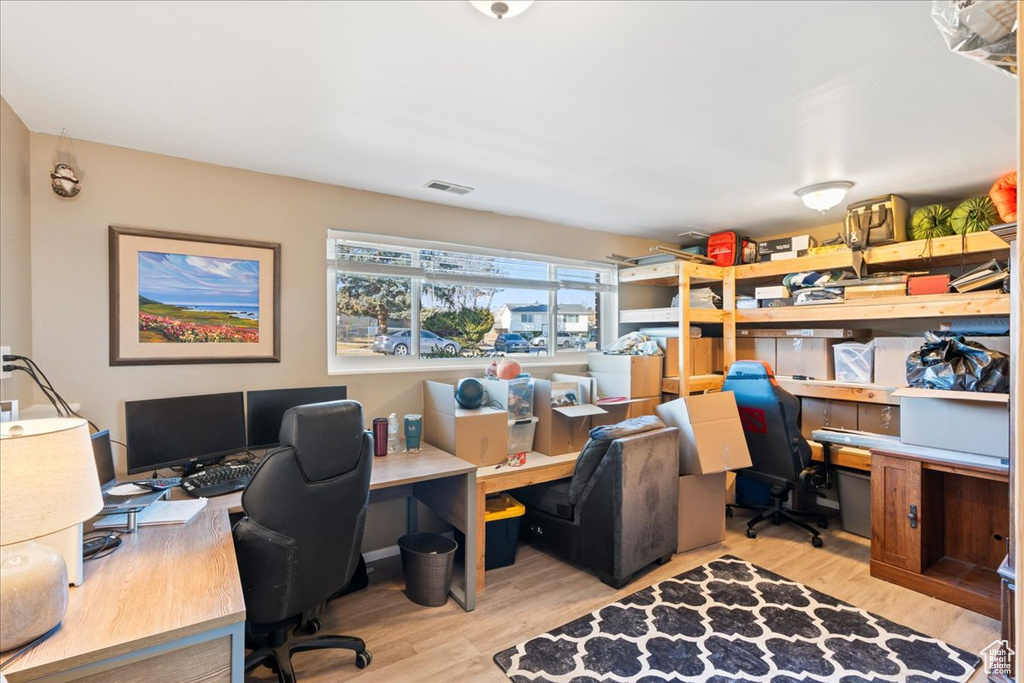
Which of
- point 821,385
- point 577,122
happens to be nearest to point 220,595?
point 577,122

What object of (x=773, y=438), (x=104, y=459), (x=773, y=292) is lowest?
(x=773, y=438)

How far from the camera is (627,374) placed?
384 cm

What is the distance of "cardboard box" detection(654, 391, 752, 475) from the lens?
10.6 ft

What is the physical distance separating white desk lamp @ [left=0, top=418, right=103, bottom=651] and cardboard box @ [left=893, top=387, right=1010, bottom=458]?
366 cm

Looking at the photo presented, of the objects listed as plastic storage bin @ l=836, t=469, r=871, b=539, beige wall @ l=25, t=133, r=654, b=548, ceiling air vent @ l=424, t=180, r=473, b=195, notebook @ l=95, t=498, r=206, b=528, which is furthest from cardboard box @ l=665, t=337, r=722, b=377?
notebook @ l=95, t=498, r=206, b=528

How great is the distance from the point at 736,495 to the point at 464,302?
2.84 meters

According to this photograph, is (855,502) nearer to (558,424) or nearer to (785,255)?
(785,255)

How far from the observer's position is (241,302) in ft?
9.00

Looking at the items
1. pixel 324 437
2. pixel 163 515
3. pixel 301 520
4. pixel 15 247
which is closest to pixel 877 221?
pixel 324 437

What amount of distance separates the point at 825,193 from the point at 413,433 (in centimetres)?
289

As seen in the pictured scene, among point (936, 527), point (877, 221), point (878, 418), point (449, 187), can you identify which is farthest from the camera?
point (878, 418)

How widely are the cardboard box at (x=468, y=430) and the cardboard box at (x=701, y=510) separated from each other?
122cm

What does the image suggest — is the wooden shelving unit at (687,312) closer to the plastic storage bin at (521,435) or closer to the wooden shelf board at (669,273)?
the wooden shelf board at (669,273)

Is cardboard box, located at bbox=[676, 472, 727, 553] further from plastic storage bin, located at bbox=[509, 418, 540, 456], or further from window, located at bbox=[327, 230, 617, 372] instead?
window, located at bbox=[327, 230, 617, 372]
